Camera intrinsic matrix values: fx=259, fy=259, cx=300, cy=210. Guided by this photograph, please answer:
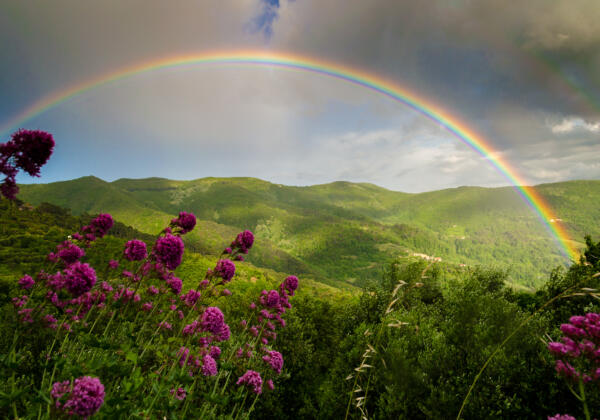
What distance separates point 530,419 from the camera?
8.34 meters

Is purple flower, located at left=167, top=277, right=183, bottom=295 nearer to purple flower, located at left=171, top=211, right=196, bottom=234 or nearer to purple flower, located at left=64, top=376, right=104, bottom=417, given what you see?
purple flower, located at left=171, top=211, right=196, bottom=234

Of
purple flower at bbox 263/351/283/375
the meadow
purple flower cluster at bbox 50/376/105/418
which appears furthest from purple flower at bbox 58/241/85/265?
purple flower at bbox 263/351/283/375

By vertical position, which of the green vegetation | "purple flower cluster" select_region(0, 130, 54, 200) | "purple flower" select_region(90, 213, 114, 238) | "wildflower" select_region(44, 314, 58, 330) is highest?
"purple flower cluster" select_region(0, 130, 54, 200)

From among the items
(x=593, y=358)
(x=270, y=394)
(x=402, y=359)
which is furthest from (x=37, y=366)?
(x=593, y=358)

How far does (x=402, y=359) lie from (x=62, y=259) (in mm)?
9564

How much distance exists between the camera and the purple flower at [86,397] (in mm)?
2678

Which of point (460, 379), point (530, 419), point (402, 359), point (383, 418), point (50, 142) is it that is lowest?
point (383, 418)

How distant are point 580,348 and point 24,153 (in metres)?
6.49

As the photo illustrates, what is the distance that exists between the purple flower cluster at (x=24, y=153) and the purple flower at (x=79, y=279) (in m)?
1.60

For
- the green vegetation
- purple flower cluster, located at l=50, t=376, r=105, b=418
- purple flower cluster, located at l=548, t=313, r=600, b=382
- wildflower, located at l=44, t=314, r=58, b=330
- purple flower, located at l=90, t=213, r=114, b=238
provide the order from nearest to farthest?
purple flower cluster, located at l=548, t=313, r=600, b=382, purple flower cluster, located at l=50, t=376, r=105, b=418, the green vegetation, purple flower, located at l=90, t=213, r=114, b=238, wildflower, located at l=44, t=314, r=58, b=330

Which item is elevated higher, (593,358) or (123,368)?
(593,358)

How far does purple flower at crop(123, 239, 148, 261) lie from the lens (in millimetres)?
4738

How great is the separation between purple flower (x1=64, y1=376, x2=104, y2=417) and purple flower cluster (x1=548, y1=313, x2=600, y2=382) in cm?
464

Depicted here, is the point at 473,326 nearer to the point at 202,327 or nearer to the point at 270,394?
the point at 270,394
